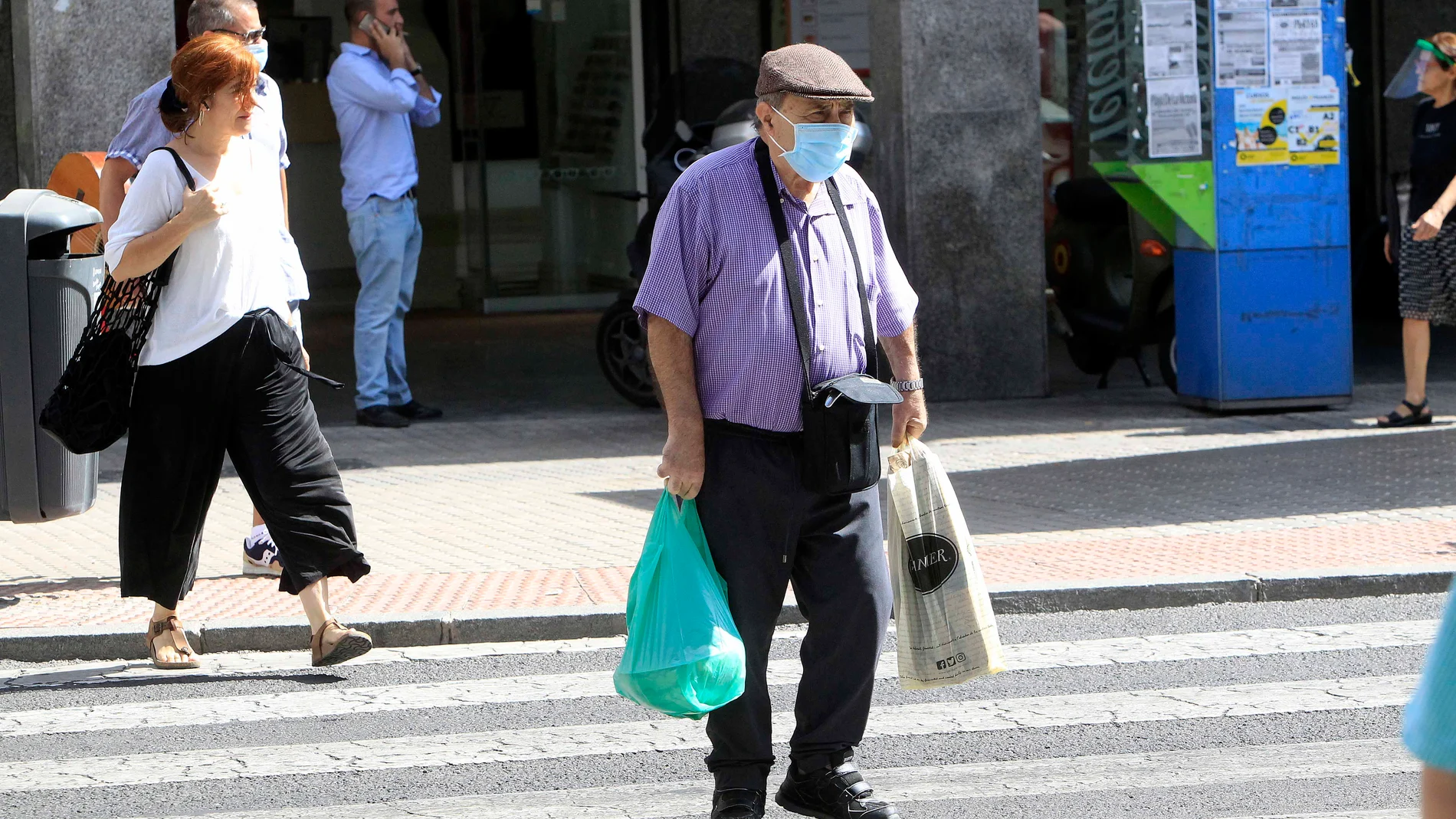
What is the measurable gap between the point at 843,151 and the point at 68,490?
3875mm

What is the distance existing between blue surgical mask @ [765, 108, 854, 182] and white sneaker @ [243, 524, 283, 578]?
11.7 ft

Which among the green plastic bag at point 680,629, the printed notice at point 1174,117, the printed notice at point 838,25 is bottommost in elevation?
the green plastic bag at point 680,629

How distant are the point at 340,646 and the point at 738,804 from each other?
2.06 meters

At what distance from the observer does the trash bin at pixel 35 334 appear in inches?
268

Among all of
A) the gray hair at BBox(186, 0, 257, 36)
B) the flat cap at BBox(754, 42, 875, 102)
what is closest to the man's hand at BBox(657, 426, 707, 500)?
the flat cap at BBox(754, 42, 875, 102)

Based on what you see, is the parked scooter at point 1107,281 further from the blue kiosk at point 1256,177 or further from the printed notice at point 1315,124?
the printed notice at point 1315,124

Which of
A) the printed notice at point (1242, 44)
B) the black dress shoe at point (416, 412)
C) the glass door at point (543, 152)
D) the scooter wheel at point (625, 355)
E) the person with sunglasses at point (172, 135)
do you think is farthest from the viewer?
→ the glass door at point (543, 152)

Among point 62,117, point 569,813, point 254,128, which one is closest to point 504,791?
point 569,813

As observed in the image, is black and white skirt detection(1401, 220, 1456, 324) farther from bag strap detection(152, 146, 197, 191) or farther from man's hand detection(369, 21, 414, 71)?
bag strap detection(152, 146, 197, 191)

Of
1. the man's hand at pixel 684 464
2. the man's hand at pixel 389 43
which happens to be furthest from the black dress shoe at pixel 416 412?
the man's hand at pixel 684 464

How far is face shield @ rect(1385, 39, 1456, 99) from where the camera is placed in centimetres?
976

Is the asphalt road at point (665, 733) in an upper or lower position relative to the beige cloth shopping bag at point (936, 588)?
lower

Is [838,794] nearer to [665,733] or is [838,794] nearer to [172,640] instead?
[665,733]

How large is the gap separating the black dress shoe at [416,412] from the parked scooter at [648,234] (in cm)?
105
